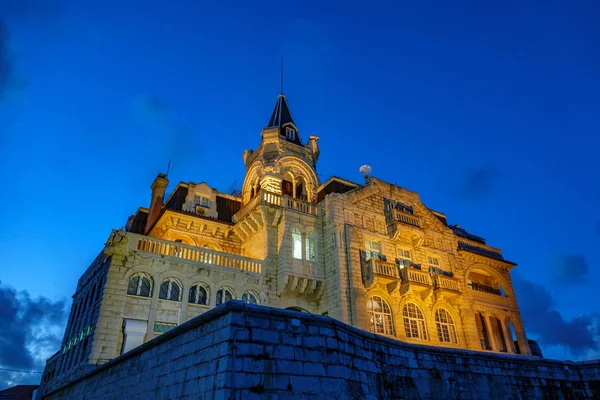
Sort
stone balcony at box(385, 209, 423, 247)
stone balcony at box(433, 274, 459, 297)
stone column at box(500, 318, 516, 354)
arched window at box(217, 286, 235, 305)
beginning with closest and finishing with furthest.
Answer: arched window at box(217, 286, 235, 305) < stone balcony at box(433, 274, 459, 297) < stone balcony at box(385, 209, 423, 247) < stone column at box(500, 318, 516, 354)

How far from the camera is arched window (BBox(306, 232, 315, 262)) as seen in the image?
27.4 m

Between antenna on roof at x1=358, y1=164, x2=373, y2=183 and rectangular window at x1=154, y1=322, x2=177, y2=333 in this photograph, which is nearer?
rectangular window at x1=154, y1=322, x2=177, y2=333

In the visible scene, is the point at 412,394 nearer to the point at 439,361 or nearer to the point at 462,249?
the point at 439,361

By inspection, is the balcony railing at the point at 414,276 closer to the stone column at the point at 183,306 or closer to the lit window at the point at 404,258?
the lit window at the point at 404,258

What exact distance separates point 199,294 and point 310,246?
8091 mm

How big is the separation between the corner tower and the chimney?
593 centimetres

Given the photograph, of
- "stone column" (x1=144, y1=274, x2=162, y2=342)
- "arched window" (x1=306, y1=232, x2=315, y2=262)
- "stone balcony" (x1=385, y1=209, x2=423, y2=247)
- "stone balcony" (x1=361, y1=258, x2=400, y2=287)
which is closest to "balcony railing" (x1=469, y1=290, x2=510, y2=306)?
"stone balcony" (x1=385, y1=209, x2=423, y2=247)

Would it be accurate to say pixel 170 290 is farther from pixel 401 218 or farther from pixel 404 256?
pixel 401 218

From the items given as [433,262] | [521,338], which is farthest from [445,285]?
[521,338]

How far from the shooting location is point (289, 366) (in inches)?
367

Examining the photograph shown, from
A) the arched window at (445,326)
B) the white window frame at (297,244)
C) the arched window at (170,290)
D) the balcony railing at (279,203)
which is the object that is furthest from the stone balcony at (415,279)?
the arched window at (170,290)

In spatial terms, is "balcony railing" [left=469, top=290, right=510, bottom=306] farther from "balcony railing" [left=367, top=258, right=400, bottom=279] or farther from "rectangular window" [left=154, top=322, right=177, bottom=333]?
"rectangular window" [left=154, top=322, right=177, bottom=333]

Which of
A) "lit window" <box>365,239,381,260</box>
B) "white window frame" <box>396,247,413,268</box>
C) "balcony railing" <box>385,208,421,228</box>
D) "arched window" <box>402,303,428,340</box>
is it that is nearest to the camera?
"arched window" <box>402,303,428,340</box>

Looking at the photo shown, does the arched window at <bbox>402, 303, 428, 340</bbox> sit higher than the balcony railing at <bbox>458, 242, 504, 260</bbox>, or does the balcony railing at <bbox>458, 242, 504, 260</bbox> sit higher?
the balcony railing at <bbox>458, 242, 504, 260</bbox>
